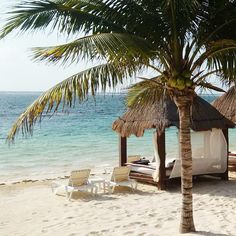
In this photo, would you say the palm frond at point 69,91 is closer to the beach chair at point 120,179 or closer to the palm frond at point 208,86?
the palm frond at point 208,86

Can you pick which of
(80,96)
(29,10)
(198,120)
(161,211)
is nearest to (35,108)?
(80,96)

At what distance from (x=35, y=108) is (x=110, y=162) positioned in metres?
13.2

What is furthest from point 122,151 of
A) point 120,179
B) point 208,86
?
point 208,86

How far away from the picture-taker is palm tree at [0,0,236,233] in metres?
5.04

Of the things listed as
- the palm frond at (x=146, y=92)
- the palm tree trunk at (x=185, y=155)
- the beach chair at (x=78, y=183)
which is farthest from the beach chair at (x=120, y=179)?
the palm tree trunk at (x=185, y=155)

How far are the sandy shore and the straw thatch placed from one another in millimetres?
2728

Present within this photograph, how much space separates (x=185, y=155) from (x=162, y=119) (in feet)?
12.7

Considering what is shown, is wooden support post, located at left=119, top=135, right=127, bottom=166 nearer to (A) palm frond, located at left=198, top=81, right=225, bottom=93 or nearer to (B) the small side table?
(B) the small side table

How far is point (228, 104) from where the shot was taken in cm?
1335

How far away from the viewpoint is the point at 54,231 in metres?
6.84

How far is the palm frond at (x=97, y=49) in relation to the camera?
4.84 meters

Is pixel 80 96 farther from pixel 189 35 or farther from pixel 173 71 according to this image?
pixel 189 35

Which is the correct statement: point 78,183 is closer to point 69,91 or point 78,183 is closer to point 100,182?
point 100,182

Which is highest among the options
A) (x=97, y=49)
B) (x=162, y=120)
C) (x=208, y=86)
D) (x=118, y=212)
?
(x=97, y=49)
